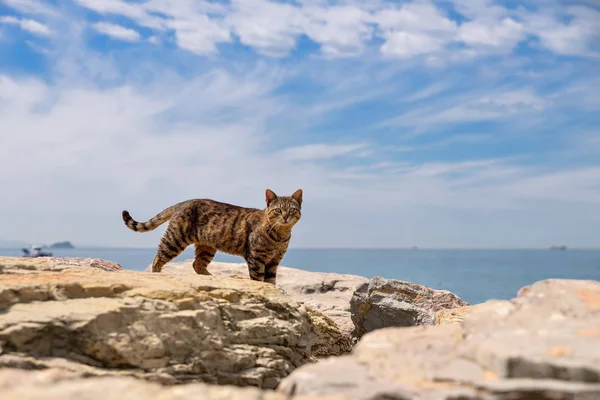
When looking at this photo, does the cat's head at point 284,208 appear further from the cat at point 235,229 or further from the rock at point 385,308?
the rock at point 385,308

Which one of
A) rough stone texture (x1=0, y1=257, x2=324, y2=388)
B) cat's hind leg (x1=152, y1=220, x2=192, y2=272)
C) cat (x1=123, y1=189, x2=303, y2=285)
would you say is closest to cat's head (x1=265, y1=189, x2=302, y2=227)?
cat (x1=123, y1=189, x2=303, y2=285)

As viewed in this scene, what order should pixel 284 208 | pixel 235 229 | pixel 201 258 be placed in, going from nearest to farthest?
1. pixel 284 208
2. pixel 235 229
3. pixel 201 258

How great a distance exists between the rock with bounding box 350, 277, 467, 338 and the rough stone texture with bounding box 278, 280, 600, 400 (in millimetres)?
4097

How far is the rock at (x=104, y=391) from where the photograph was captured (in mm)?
2742

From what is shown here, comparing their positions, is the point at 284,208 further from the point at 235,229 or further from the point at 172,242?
the point at 172,242

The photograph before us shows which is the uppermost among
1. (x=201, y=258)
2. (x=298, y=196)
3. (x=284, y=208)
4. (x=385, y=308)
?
(x=298, y=196)

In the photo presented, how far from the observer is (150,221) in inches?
374

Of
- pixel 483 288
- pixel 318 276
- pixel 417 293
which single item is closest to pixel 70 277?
pixel 417 293

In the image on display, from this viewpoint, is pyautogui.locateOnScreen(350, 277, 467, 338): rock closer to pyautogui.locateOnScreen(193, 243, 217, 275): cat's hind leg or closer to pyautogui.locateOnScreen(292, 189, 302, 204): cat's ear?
pyautogui.locateOnScreen(292, 189, 302, 204): cat's ear

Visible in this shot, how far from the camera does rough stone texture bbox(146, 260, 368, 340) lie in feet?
32.3

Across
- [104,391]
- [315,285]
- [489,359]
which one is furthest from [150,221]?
[489,359]

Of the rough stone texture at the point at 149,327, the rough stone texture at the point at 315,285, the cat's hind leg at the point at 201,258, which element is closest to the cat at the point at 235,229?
the cat's hind leg at the point at 201,258

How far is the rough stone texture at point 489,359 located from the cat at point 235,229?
4869 mm

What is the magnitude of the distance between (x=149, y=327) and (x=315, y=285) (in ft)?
20.7
